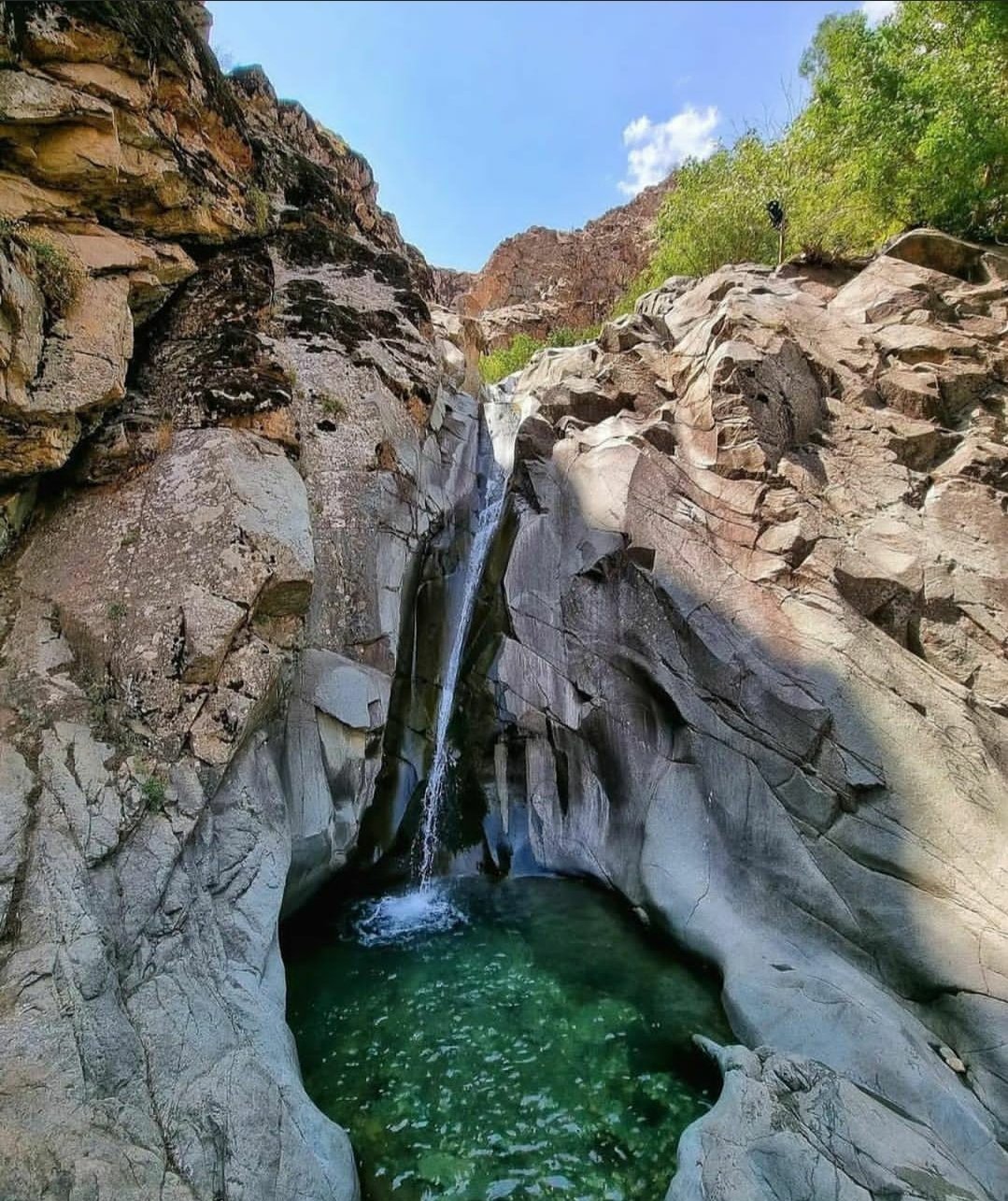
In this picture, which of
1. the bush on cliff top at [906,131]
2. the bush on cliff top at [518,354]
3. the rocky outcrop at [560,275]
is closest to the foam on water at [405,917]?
the bush on cliff top at [906,131]

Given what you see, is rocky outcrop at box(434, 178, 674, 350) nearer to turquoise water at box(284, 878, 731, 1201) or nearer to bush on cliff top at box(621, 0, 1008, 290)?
bush on cliff top at box(621, 0, 1008, 290)

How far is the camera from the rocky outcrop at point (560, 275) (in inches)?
1475

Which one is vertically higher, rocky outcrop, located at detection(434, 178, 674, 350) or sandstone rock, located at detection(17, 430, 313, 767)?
rocky outcrop, located at detection(434, 178, 674, 350)

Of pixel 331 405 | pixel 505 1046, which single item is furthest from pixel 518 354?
pixel 505 1046

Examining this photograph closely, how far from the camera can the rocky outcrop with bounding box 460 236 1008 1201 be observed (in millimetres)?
6352

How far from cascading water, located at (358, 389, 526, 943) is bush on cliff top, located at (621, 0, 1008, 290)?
31.8 ft

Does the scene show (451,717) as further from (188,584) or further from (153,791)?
(153,791)

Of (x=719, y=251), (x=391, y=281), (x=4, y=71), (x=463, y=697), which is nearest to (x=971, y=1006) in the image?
(x=463, y=697)

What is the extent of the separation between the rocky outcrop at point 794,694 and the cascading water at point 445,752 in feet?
2.27

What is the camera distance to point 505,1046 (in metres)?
7.41

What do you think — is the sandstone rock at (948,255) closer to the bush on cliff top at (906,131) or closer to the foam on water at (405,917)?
the bush on cliff top at (906,131)

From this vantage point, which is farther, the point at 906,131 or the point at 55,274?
the point at 906,131

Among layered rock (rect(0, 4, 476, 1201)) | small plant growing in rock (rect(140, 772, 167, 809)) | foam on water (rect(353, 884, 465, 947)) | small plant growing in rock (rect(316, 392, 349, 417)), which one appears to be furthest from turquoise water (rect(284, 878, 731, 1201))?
small plant growing in rock (rect(316, 392, 349, 417))

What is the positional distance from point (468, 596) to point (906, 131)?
51.2ft
